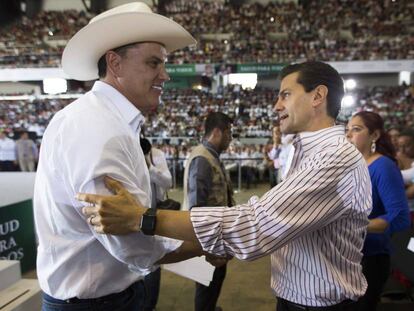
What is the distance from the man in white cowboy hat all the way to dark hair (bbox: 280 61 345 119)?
1.89ft

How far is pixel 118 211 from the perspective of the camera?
45.5 inches

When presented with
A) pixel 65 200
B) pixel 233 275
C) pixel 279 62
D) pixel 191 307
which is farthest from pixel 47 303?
pixel 279 62

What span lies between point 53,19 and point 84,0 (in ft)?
6.37

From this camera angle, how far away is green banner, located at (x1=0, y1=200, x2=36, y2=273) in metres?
3.81

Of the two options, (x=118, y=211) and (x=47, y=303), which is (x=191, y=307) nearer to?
(x=47, y=303)

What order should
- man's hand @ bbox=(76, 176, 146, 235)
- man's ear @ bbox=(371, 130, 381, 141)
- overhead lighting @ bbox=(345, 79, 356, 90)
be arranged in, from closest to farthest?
man's hand @ bbox=(76, 176, 146, 235) → man's ear @ bbox=(371, 130, 381, 141) → overhead lighting @ bbox=(345, 79, 356, 90)

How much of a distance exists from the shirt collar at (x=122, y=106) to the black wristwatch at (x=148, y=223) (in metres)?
0.36

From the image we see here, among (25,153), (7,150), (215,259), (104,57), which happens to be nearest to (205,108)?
(25,153)

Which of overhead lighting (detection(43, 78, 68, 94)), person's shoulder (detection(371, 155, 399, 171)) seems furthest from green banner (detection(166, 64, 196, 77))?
person's shoulder (detection(371, 155, 399, 171))

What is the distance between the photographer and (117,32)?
4.79 ft

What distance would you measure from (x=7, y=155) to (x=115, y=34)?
35.7 feet

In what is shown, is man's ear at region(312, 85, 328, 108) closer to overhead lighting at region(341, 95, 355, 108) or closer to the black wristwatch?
the black wristwatch

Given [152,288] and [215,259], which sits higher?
[215,259]

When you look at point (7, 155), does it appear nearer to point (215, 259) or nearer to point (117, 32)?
point (215, 259)
